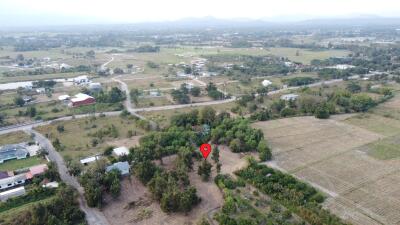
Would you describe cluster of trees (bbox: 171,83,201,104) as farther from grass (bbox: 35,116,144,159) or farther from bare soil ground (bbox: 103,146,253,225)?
bare soil ground (bbox: 103,146,253,225)

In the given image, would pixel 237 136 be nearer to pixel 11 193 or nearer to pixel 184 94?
pixel 11 193

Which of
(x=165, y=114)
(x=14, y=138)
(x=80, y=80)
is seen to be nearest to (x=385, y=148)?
(x=165, y=114)

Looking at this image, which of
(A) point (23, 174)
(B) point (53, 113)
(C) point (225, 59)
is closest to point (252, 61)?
(C) point (225, 59)

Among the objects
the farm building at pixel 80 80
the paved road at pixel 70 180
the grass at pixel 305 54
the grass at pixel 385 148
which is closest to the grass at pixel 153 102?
the paved road at pixel 70 180

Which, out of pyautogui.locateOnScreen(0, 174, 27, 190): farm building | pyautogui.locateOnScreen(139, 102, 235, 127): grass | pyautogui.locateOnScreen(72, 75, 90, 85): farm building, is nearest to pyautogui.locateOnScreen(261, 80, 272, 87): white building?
pyautogui.locateOnScreen(139, 102, 235, 127): grass

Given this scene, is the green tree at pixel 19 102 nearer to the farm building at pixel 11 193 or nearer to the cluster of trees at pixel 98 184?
the farm building at pixel 11 193

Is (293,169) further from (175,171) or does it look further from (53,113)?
(53,113)
